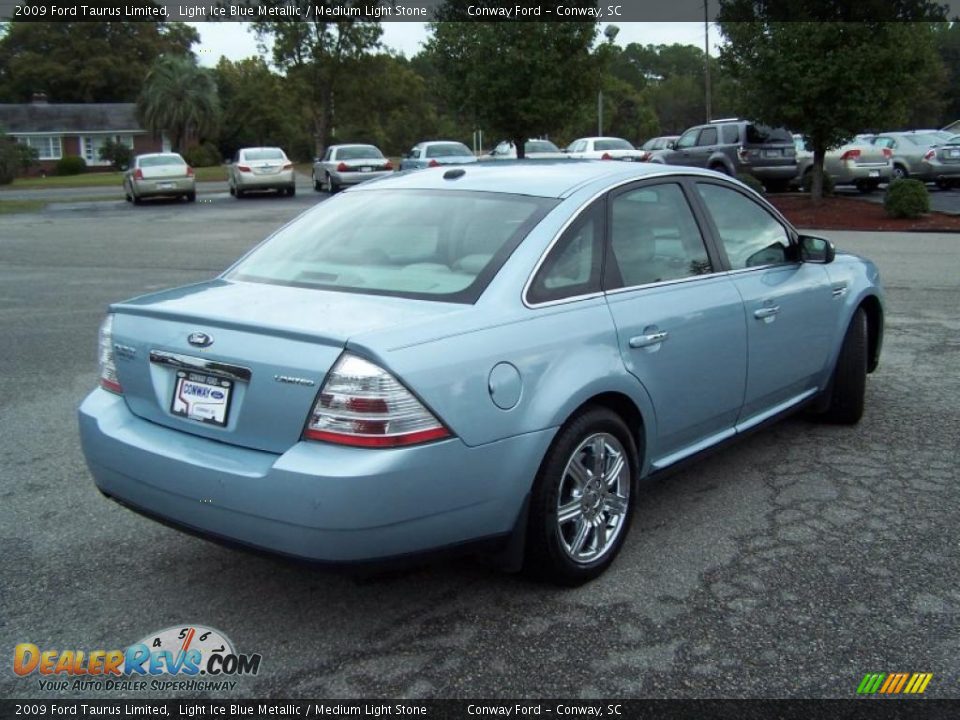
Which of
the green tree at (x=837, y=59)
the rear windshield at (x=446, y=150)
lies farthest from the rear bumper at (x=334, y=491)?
the rear windshield at (x=446, y=150)

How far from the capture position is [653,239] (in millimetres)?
4371

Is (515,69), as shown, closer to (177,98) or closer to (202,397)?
(202,397)

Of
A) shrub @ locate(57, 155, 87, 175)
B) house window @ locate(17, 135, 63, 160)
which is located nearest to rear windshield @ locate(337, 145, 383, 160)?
shrub @ locate(57, 155, 87, 175)

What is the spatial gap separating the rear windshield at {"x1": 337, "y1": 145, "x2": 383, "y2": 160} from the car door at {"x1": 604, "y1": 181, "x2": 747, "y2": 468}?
27.6m

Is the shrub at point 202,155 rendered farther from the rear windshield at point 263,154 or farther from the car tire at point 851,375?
the car tire at point 851,375

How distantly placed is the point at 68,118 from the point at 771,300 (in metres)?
82.6

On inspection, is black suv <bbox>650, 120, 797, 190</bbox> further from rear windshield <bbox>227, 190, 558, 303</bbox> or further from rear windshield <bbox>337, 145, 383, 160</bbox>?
rear windshield <bbox>227, 190, 558, 303</bbox>

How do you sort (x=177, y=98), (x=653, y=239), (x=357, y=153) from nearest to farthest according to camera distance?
(x=653, y=239), (x=357, y=153), (x=177, y=98)

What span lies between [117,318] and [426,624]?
169 cm

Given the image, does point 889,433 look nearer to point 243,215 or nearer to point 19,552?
point 19,552

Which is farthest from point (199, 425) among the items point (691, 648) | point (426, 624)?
point (691, 648)

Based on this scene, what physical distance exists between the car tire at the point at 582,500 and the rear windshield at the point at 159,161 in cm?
2963

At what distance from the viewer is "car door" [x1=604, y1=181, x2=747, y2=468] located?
4.01 metres

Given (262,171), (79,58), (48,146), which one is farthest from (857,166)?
(79,58)
